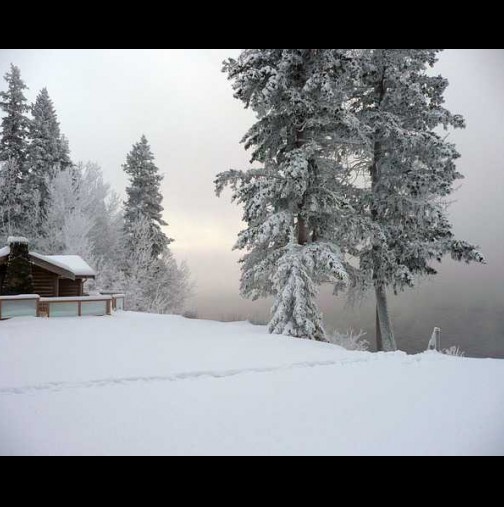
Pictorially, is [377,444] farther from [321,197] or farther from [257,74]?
[257,74]

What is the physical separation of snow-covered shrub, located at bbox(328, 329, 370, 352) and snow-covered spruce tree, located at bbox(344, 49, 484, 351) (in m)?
2.52

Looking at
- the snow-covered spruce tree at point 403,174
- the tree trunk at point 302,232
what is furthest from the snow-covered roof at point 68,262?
the snow-covered spruce tree at point 403,174

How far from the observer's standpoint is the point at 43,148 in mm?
29000

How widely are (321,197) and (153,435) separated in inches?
396

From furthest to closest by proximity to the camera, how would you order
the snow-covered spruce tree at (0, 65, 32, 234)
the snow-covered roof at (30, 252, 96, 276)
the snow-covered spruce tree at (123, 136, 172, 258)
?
the snow-covered spruce tree at (123, 136, 172, 258) → the snow-covered spruce tree at (0, 65, 32, 234) → the snow-covered roof at (30, 252, 96, 276)

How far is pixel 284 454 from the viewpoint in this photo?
3678 millimetres

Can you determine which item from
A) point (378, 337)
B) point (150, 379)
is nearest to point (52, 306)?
point (150, 379)

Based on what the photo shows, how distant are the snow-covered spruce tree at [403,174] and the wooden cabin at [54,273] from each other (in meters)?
16.1

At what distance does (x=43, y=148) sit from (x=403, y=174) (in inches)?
1131

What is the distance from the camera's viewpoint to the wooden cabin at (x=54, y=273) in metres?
18.7

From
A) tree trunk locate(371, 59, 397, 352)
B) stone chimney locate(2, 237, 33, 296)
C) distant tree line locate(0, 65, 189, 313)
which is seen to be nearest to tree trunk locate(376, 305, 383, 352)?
Result: tree trunk locate(371, 59, 397, 352)

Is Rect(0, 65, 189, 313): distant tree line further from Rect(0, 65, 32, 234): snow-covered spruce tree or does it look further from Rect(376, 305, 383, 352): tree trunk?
Rect(376, 305, 383, 352): tree trunk

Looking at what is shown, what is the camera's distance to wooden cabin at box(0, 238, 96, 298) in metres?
18.7
